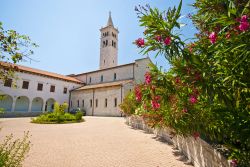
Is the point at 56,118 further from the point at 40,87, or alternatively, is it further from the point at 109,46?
the point at 109,46

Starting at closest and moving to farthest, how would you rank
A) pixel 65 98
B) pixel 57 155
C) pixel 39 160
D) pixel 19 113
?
pixel 39 160, pixel 57 155, pixel 19 113, pixel 65 98

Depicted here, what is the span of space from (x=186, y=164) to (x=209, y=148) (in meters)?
1.45

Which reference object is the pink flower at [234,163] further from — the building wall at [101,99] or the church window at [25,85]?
the church window at [25,85]

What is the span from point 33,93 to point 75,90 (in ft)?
28.1

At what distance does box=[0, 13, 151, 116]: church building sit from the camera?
91.7 feet

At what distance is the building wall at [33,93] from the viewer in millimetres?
27516

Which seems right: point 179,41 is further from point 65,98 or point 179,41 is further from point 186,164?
point 65,98

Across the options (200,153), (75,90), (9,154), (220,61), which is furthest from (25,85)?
(220,61)

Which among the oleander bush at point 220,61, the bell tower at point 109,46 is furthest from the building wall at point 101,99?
the oleander bush at point 220,61

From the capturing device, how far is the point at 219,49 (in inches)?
93.5

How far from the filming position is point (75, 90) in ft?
116

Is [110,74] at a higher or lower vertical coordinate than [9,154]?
higher

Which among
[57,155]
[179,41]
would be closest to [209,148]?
[179,41]

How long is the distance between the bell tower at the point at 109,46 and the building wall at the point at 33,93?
A: 1662cm
